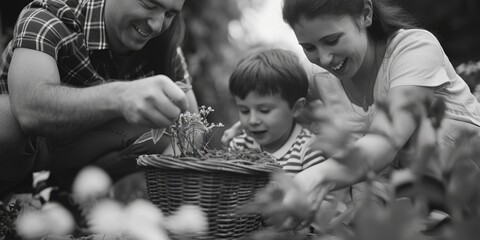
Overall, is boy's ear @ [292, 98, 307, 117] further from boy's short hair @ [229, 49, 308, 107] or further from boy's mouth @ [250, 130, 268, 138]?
boy's mouth @ [250, 130, 268, 138]

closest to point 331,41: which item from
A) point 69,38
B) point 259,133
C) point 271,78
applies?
point 271,78

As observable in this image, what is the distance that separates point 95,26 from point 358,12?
1.03 metres

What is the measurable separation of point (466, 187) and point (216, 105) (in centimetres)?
494

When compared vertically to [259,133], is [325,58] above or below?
above

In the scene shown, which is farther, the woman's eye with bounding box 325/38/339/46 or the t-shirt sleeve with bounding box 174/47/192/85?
the t-shirt sleeve with bounding box 174/47/192/85

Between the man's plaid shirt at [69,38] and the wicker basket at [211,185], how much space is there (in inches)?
29.3

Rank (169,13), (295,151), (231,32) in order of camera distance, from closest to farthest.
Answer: (169,13) < (295,151) < (231,32)

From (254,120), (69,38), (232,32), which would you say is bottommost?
(232,32)

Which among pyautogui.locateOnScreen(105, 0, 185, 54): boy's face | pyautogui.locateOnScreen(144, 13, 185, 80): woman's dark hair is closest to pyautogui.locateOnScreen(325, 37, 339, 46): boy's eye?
pyautogui.locateOnScreen(105, 0, 185, 54): boy's face

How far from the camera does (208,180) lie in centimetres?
156

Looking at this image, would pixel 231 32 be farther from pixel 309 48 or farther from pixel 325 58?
pixel 325 58

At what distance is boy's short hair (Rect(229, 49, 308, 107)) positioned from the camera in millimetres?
2492

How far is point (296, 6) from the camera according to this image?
6.74ft

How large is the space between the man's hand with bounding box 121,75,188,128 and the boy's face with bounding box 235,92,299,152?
42.4 inches
